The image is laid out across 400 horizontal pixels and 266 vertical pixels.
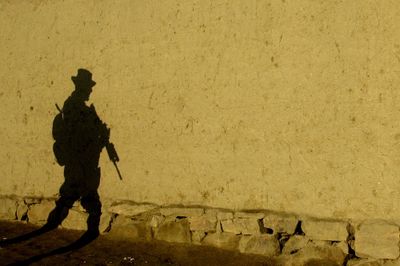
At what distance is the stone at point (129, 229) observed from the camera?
5.49 m

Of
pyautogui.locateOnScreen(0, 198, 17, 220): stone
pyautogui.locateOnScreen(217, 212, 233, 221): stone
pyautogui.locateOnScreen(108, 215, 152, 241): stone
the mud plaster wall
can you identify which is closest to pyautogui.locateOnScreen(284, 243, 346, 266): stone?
the mud plaster wall

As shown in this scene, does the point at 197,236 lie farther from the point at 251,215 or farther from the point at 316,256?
the point at 316,256

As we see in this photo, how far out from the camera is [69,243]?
5.59 metres

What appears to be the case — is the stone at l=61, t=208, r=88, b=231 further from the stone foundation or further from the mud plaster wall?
the mud plaster wall

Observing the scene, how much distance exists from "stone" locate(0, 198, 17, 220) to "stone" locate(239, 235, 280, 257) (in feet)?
10.1

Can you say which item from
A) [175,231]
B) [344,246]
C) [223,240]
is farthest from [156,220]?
[344,246]

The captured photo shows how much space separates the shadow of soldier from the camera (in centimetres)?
590

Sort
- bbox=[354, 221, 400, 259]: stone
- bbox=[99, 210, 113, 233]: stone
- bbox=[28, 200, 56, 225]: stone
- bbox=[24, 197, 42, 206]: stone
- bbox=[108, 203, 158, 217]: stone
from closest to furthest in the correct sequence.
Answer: bbox=[354, 221, 400, 259]: stone < bbox=[108, 203, 158, 217]: stone < bbox=[99, 210, 113, 233]: stone < bbox=[28, 200, 56, 225]: stone < bbox=[24, 197, 42, 206]: stone

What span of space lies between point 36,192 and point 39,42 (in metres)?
1.81

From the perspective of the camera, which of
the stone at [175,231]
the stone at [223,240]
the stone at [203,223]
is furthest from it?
the stone at [175,231]

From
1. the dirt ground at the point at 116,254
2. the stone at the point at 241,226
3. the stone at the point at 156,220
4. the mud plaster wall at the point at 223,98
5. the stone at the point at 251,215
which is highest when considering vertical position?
the mud plaster wall at the point at 223,98

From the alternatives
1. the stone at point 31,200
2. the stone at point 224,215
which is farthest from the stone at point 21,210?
the stone at point 224,215

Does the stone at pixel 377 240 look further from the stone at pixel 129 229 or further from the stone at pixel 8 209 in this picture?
the stone at pixel 8 209

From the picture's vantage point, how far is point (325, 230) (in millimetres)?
4508
